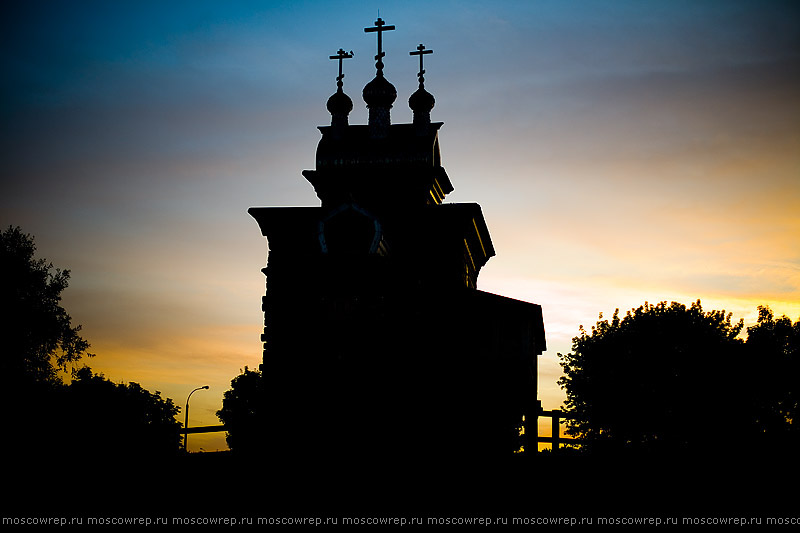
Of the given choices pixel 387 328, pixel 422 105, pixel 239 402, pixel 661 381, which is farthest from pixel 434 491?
pixel 239 402

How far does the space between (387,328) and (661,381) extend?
2035 centimetres

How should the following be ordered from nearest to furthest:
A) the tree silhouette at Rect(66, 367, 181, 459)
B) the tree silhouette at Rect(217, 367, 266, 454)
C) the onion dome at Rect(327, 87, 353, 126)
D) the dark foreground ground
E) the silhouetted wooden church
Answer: the dark foreground ground
the silhouetted wooden church
the tree silhouette at Rect(66, 367, 181, 459)
the onion dome at Rect(327, 87, 353, 126)
the tree silhouette at Rect(217, 367, 266, 454)

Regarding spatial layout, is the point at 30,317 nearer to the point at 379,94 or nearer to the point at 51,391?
the point at 51,391

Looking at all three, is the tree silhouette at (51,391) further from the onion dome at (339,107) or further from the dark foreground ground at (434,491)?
the onion dome at (339,107)

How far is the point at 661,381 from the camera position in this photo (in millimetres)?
40406

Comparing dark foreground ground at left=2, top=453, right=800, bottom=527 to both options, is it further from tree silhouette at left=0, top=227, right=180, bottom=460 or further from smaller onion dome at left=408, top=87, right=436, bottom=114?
smaller onion dome at left=408, top=87, right=436, bottom=114

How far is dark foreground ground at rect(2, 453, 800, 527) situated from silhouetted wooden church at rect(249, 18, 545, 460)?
5341 millimetres

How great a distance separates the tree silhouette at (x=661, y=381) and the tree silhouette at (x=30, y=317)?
28.7m


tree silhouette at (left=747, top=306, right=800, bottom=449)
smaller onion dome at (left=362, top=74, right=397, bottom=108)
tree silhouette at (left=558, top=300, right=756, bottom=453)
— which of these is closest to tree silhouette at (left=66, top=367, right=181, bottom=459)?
smaller onion dome at (left=362, top=74, right=397, bottom=108)

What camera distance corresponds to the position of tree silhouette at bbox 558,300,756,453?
39.0 meters

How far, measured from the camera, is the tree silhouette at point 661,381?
3900cm

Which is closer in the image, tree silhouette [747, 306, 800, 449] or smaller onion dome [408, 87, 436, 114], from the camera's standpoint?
smaller onion dome [408, 87, 436, 114]

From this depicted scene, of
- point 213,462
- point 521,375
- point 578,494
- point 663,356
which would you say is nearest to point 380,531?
point 578,494

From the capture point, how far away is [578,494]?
18906mm
